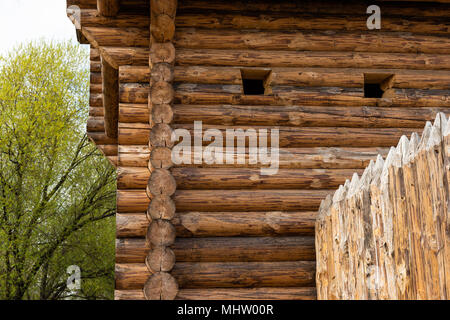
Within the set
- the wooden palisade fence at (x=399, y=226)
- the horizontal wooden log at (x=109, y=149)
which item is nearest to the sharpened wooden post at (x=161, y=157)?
the wooden palisade fence at (x=399, y=226)

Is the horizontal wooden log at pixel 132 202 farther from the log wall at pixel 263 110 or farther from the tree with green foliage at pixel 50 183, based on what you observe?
the tree with green foliage at pixel 50 183

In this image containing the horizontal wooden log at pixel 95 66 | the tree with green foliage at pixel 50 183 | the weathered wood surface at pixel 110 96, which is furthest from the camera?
the tree with green foliage at pixel 50 183

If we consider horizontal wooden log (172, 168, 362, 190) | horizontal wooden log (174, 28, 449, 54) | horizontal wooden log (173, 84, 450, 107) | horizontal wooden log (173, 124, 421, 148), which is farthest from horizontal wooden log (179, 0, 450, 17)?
horizontal wooden log (172, 168, 362, 190)

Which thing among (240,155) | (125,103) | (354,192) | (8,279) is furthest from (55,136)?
(354,192)

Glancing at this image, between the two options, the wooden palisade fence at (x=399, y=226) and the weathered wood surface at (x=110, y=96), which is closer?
the wooden palisade fence at (x=399, y=226)

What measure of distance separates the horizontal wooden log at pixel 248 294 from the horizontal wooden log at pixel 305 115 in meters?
1.91

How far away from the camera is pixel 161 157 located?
18.3 feet

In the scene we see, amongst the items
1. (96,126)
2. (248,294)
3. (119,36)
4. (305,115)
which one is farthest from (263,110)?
(96,126)

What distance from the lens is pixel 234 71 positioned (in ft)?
20.2

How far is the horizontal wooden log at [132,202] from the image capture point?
5957mm

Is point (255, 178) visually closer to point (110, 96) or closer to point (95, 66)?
point (110, 96)

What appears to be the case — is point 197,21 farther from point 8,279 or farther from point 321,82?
point 8,279

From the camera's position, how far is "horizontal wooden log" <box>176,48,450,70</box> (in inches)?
243

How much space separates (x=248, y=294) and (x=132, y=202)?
1.73 metres
